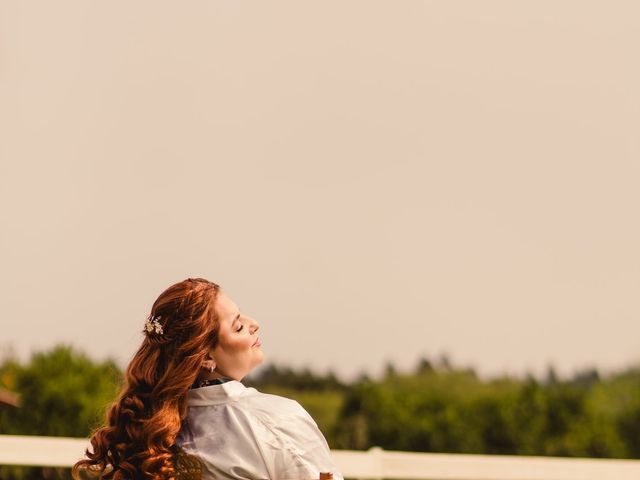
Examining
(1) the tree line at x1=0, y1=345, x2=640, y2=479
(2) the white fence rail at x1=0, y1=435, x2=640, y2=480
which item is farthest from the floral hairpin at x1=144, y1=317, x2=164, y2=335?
(1) the tree line at x1=0, y1=345, x2=640, y2=479

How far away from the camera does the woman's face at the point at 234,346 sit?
3742mm

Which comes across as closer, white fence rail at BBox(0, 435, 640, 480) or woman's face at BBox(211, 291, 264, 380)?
woman's face at BBox(211, 291, 264, 380)

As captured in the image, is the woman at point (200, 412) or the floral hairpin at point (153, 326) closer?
the woman at point (200, 412)

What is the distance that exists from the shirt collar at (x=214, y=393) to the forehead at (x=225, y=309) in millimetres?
210

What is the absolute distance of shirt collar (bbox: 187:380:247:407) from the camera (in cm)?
364

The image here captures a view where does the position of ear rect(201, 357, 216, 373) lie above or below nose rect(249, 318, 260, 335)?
below

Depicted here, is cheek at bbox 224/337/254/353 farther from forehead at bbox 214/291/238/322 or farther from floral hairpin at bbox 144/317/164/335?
floral hairpin at bbox 144/317/164/335

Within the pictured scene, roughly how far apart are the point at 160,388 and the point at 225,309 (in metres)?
0.32

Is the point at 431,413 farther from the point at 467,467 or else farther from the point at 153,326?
the point at 153,326

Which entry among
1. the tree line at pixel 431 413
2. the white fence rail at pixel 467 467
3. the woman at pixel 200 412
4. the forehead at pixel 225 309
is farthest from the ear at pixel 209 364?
the tree line at pixel 431 413

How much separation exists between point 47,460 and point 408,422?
23.7 feet

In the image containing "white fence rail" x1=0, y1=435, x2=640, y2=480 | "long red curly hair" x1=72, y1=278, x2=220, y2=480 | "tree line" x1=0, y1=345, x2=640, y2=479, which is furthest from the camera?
"tree line" x1=0, y1=345, x2=640, y2=479

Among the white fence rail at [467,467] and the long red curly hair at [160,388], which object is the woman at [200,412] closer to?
the long red curly hair at [160,388]

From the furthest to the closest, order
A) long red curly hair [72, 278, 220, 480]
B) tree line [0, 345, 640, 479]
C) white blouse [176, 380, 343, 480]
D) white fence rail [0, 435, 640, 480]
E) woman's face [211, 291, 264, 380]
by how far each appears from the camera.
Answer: tree line [0, 345, 640, 479] → white fence rail [0, 435, 640, 480] → woman's face [211, 291, 264, 380] → long red curly hair [72, 278, 220, 480] → white blouse [176, 380, 343, 480]
